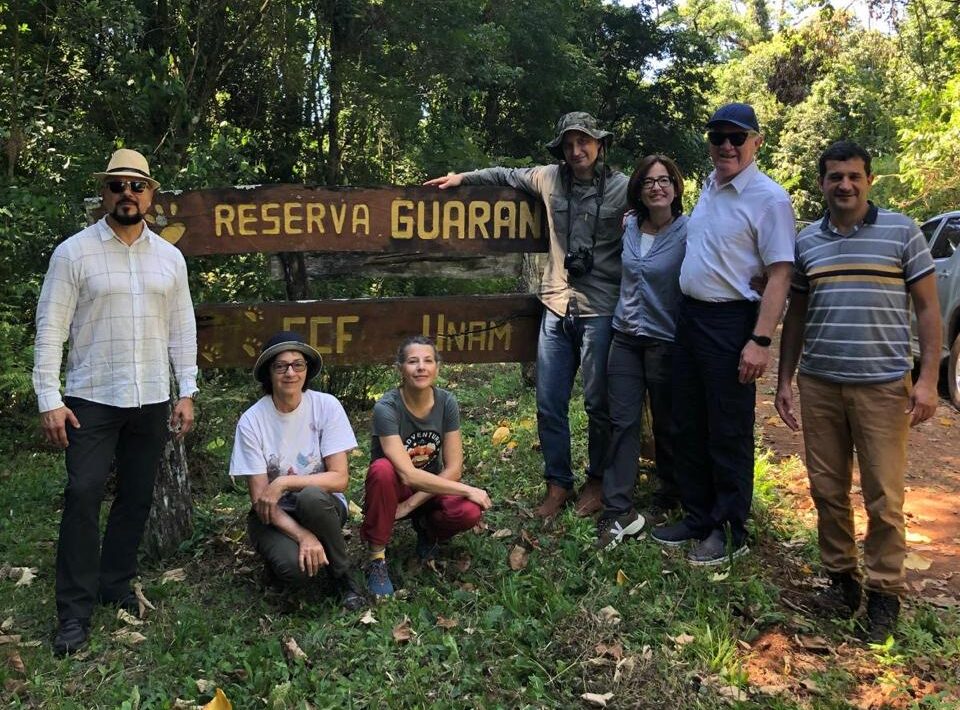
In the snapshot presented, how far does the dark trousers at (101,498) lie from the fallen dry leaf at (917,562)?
12.4ft

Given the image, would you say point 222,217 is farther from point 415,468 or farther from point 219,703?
point 219,703

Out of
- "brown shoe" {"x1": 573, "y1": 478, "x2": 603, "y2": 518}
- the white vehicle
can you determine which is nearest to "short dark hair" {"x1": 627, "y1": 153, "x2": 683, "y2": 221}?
"brown shoe" {"x1": 573, "y1": 478, "x2": 603, "y2": 518}

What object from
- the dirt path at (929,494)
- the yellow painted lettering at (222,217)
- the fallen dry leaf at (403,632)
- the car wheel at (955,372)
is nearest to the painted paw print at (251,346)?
the yellow painted lettering at (222,217)

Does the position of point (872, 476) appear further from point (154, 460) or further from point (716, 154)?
point (154, 460)

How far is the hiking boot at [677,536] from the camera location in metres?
4.11

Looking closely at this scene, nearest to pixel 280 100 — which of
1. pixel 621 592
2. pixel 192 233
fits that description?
pixel 192 233

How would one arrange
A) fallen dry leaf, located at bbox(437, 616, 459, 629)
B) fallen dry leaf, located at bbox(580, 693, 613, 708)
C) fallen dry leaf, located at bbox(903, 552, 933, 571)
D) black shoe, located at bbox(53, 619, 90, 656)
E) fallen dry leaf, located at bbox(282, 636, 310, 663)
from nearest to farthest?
1. fallen dry leaf, located at bbox(580, 693, 613, 708)
2. fallen dry leaf, located at bbox(282, 636, 310, 663)
3. black shoe, located at bbox(53, 619, 90, 656)
4. fallen dry leaf, located at bbox(437, 616, 459, 629)
5. fallen dry leaf, located at bbox(903, 552, 933, 571)

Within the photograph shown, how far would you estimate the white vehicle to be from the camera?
7.12 metres

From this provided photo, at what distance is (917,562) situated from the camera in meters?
4.22

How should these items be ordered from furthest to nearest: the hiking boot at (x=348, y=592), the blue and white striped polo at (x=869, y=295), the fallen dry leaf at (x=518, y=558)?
1. the fallen dry leaf at (x=518, y=558)
2. the hiking boot at (x=348, y=592)
3. the blue and white striped polo at (x=869, y=295)

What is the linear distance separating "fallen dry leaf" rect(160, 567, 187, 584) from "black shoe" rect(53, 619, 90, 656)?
1.87 feet

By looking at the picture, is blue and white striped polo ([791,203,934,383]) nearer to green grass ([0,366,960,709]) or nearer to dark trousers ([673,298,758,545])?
dark trousers ([673,298,758,545])

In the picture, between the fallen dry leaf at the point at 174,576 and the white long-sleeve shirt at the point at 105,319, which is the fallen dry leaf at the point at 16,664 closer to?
the fallen dry leaf at the point at 174,576

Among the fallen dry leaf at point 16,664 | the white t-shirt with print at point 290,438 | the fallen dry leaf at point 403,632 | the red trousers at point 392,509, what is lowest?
the fallen dry leaf at point 16,664
